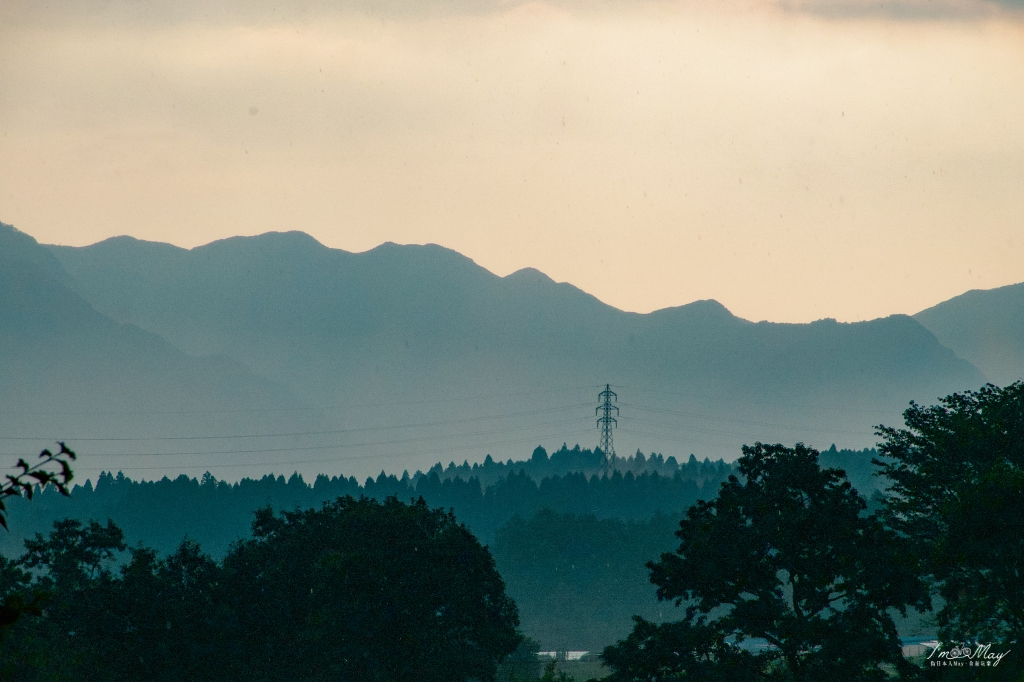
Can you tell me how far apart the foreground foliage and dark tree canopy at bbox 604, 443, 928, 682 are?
64.9ft

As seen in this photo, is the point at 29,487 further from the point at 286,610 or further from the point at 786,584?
the point at 286,610

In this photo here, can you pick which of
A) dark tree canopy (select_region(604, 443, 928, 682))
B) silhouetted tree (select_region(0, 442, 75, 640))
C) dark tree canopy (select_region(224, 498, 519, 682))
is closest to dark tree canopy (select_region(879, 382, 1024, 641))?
dark tree canopy (select_region(604, 443, 928, 682))

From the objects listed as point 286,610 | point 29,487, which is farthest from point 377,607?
point 29,487

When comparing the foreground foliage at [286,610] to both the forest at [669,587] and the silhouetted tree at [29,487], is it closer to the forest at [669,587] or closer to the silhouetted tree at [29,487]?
the forest at [669,587]

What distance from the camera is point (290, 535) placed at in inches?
3223

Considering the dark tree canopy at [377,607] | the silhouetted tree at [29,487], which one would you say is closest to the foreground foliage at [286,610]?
the dark tree canopy at [377,607]

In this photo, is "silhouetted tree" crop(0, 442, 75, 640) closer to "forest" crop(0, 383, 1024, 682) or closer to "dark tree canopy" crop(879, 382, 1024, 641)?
"forest" crop(0, 383, 1024, 682)

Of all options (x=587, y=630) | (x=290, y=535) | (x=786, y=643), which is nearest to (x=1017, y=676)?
(x=786, y=643)

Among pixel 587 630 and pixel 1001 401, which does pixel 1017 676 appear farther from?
pixel 587 630

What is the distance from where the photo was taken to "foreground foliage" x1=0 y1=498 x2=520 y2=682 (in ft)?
214

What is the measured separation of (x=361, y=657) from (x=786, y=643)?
2708cm

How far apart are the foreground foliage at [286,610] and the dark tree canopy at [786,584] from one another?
779 inches

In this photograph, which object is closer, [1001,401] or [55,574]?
[1001,401]

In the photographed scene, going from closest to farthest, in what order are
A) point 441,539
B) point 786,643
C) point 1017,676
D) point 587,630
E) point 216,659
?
1. point 1017,676
2. point 786,643
3. point 216,659
4. point 441,539
5. point 587,630
